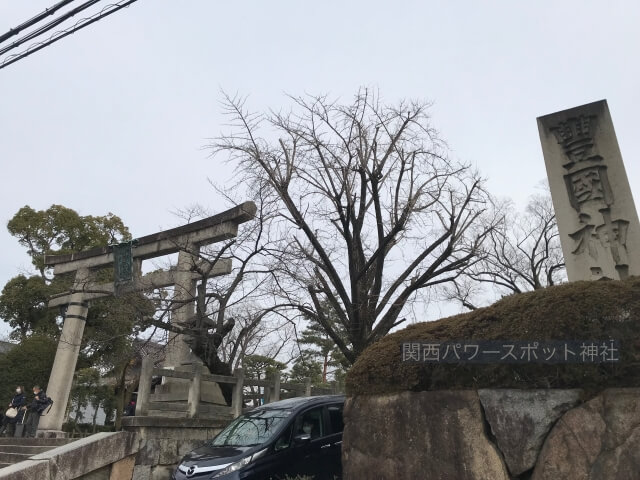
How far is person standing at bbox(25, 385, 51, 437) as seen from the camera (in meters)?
Answer: 14.0

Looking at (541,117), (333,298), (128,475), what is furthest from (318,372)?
(541,117)

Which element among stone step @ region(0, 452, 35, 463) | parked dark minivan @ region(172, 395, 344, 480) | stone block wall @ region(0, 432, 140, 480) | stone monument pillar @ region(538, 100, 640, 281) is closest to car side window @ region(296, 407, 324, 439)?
parked dark minivan @ region(172, 395, 344, 480)

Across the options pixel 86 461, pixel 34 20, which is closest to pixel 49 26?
pixel 34 20

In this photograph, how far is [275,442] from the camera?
290 inches

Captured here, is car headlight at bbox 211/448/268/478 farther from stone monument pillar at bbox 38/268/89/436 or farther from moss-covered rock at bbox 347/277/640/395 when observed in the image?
stone monument pillar at bbox 38/268/89/436

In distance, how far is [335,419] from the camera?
27.5 feet

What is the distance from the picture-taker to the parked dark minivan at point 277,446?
274 inches

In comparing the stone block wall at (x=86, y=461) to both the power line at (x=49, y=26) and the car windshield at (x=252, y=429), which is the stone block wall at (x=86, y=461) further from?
the power line at (x=49, y=26)

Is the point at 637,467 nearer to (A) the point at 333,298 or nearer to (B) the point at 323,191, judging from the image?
(A) the point at 333,298

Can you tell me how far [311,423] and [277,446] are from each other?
34.5 inches

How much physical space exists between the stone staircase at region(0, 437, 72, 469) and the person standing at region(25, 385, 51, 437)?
1.11 m

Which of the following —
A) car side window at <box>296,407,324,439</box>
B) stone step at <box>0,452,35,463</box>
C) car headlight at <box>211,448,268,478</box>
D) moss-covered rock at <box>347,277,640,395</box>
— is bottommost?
stone step at <box>0,452,35,463</box>

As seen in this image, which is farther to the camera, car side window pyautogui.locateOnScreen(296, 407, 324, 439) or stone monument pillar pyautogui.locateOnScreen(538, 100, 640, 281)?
car side window pyautogui.locateOnScreen(296, 407, 324, 439)

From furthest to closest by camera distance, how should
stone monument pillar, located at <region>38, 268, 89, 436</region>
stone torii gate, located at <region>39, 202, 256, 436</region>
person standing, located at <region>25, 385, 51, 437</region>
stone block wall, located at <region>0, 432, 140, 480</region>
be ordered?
stone monument pillar, located at <region>38, 268, 89, 436</region>, person standing, located at <region>25, 385, 51, 437</region>, stone torii gate, located at <region>39, 202, 256, 436</region>, stone block wall, located at <region>0, 432, 140, 480</region>
